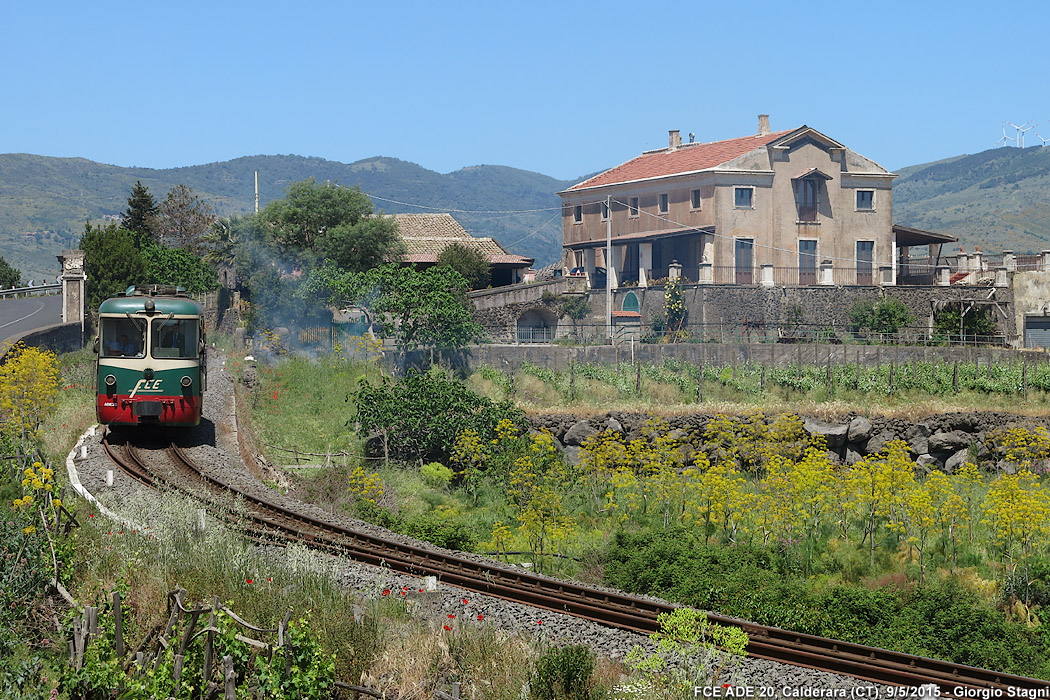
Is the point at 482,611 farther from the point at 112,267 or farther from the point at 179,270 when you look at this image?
the point at 179,270

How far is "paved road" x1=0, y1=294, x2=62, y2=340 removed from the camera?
42.0 metres

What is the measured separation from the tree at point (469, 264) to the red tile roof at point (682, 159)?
8.50m

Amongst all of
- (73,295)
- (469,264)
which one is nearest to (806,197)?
(469,264)

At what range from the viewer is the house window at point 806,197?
5550cm

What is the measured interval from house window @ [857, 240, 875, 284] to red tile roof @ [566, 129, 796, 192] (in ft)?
24.5

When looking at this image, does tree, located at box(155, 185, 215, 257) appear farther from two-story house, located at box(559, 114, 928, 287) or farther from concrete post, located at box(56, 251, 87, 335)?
concrete post, located at box(56, 251, 87, 335)

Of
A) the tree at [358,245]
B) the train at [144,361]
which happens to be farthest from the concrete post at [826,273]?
the train at [144,361]

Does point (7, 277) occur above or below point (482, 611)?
above

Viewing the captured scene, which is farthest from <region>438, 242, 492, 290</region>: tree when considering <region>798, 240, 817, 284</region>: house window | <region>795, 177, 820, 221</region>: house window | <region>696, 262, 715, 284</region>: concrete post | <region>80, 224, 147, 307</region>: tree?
<region>795, 177, 820, 221</region>: house window

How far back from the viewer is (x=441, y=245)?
198 feet

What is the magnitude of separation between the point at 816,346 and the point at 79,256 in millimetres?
27999

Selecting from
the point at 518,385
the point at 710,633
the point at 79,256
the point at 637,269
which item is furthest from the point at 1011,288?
the point at 710,633

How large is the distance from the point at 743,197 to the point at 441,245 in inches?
661

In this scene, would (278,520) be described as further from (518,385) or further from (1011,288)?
(1011,288)
